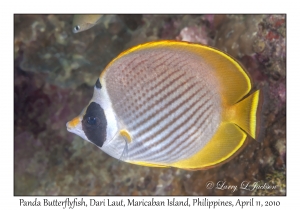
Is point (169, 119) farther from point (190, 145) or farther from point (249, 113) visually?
point (249, 113)

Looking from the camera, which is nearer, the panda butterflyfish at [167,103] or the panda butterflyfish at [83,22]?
the panda butterflyfish at [167,103]

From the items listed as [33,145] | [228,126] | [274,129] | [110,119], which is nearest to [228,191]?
[274,129]

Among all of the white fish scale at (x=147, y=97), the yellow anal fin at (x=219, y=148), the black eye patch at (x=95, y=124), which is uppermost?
the white fish scale at (x=147, y=97)

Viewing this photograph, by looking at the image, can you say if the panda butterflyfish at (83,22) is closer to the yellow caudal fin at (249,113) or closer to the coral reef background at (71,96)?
the coral reef background at (71,96)

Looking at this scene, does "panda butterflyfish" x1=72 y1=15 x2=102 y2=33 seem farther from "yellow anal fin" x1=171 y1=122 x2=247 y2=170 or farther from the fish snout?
"yellow anal fin" x1=171 y1=122 x2=247 y2=170

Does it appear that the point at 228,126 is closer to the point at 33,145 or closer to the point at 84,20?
the point at 84,20

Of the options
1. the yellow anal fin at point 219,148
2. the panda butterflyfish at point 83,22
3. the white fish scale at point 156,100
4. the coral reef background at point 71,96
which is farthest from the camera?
the coral reef background at point 71,96

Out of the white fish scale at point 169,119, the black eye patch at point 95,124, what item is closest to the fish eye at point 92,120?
the black eye patch at point 95,124
